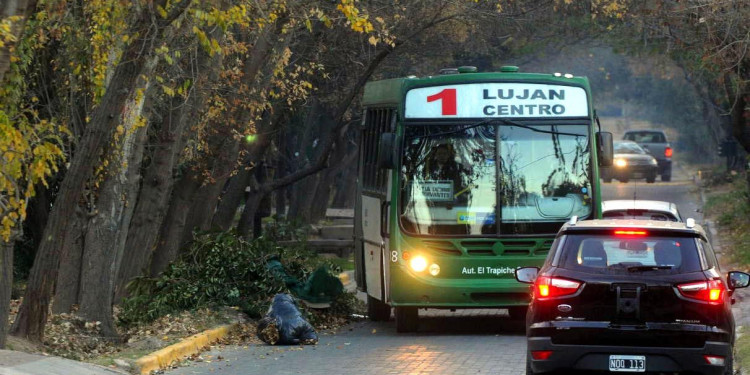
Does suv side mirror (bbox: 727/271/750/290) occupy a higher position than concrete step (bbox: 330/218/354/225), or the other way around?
concrete step (bbox: 330/218/354/225)

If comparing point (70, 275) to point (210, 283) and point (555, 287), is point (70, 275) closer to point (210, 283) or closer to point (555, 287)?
point (210, 283)

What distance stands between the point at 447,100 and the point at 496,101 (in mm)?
617

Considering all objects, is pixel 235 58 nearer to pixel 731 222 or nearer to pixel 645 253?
pixel 645 253

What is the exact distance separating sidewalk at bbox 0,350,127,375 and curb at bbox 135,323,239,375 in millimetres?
951

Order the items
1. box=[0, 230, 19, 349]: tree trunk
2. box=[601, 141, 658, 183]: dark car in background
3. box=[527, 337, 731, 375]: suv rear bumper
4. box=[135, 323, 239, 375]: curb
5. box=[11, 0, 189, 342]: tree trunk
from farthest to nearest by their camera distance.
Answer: box=[601, 141, 658, 183]: dark car in background, box=[11, 0, 189, 342]: tree trunk, box=[135, 323, 239, 375]: curb, box=[0, 230, 19, 349]: tree trunk, box=[527, 337, 731, 375]: suv rear bumper

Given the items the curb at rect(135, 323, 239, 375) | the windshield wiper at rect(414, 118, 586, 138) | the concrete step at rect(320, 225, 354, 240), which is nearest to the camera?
the curb at rect(135, 323, 239, 375)

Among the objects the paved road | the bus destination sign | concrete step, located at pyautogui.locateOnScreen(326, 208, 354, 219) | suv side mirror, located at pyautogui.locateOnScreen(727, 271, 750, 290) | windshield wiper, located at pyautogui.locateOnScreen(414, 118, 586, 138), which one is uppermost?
the bus destination sign

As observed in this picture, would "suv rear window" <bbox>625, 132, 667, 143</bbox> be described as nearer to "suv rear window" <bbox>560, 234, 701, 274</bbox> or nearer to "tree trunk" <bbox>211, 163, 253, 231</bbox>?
"tree trunk" <bbox>211, 163, 253, 231</bbox>

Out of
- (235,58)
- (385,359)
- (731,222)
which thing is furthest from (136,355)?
(731,222)

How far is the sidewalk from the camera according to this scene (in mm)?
10179

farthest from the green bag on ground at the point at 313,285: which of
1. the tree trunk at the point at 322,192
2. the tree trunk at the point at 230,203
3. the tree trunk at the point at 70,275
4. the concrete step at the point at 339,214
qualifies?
the concrete step at the point at 339,214

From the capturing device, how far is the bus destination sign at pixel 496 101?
16297mm

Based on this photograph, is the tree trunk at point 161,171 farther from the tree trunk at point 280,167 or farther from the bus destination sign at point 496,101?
the tree trunk at point 280,167

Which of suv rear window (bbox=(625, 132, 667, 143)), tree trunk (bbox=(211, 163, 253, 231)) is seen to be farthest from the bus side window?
suv rear window (bbox=(625, 132, 667, 143))
